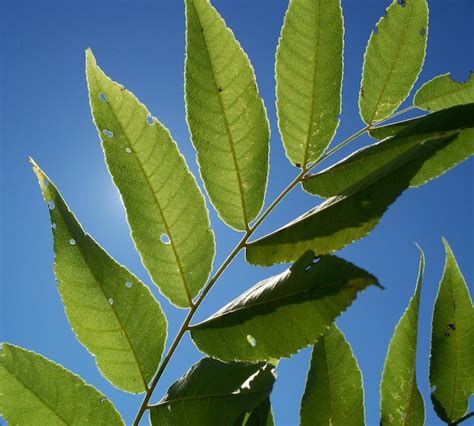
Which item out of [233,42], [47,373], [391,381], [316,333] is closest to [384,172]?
[316,333]

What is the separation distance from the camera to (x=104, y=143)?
4.94 feet

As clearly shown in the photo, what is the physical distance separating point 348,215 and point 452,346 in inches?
24.2

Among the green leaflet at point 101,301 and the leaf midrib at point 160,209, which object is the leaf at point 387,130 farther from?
the green leaflet at point 101,301

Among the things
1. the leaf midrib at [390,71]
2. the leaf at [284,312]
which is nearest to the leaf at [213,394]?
the leaf at [284,312]

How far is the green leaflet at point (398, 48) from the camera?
1.71 meters

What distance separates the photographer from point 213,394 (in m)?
1.37

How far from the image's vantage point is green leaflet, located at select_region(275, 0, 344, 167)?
62.0 inches

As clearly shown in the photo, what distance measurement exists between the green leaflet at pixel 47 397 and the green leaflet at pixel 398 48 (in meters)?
1.12

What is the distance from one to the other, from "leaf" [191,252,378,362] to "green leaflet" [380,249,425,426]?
38 cm

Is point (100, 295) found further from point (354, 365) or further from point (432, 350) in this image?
point (432, 350)

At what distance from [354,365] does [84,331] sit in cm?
69

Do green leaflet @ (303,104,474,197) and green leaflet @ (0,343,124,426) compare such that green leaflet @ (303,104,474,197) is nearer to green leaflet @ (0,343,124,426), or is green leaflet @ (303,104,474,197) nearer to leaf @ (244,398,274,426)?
leaf @ (244,398,274,426)

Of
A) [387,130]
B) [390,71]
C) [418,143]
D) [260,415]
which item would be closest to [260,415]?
[260,415]

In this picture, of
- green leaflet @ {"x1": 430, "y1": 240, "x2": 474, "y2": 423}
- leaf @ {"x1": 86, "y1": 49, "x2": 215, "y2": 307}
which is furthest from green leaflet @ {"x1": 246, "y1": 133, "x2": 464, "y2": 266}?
green leaflet @ {"x1": 430, "y1": 240, "x2": 474, "y2": 423}
